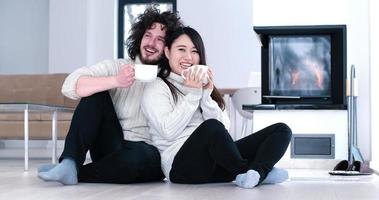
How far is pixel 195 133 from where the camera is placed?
2334 millimetres

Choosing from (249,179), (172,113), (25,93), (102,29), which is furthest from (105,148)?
(102,29)

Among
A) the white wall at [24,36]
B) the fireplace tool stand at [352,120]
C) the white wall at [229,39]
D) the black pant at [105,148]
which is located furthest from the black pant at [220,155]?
the white wall at [24,36]

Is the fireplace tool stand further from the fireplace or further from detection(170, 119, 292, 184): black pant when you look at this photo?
detection(170, 119, 292, 184): black pant

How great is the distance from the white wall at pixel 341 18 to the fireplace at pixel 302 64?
47 millimetres

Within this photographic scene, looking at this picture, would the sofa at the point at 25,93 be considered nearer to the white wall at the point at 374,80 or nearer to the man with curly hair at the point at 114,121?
the white wall at the point at 374,80

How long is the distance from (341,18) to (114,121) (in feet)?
7.41

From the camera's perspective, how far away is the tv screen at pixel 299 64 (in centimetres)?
429

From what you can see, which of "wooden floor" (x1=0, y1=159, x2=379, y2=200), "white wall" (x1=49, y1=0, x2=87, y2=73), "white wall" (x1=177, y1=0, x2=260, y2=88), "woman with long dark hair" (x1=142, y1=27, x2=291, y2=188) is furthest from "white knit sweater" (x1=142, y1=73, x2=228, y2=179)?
"white wall" (x1=49, y1=0, x2=87, y2=73)

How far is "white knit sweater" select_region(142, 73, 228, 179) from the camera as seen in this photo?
233 centimetres

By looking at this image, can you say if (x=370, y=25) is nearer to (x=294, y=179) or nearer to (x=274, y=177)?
(x=294, y=179)

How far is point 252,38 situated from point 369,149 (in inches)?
141

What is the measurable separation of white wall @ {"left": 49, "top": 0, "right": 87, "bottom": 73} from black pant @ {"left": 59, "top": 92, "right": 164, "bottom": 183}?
520 cm

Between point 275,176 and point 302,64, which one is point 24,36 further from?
point 275,176

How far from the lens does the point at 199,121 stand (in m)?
2.47
